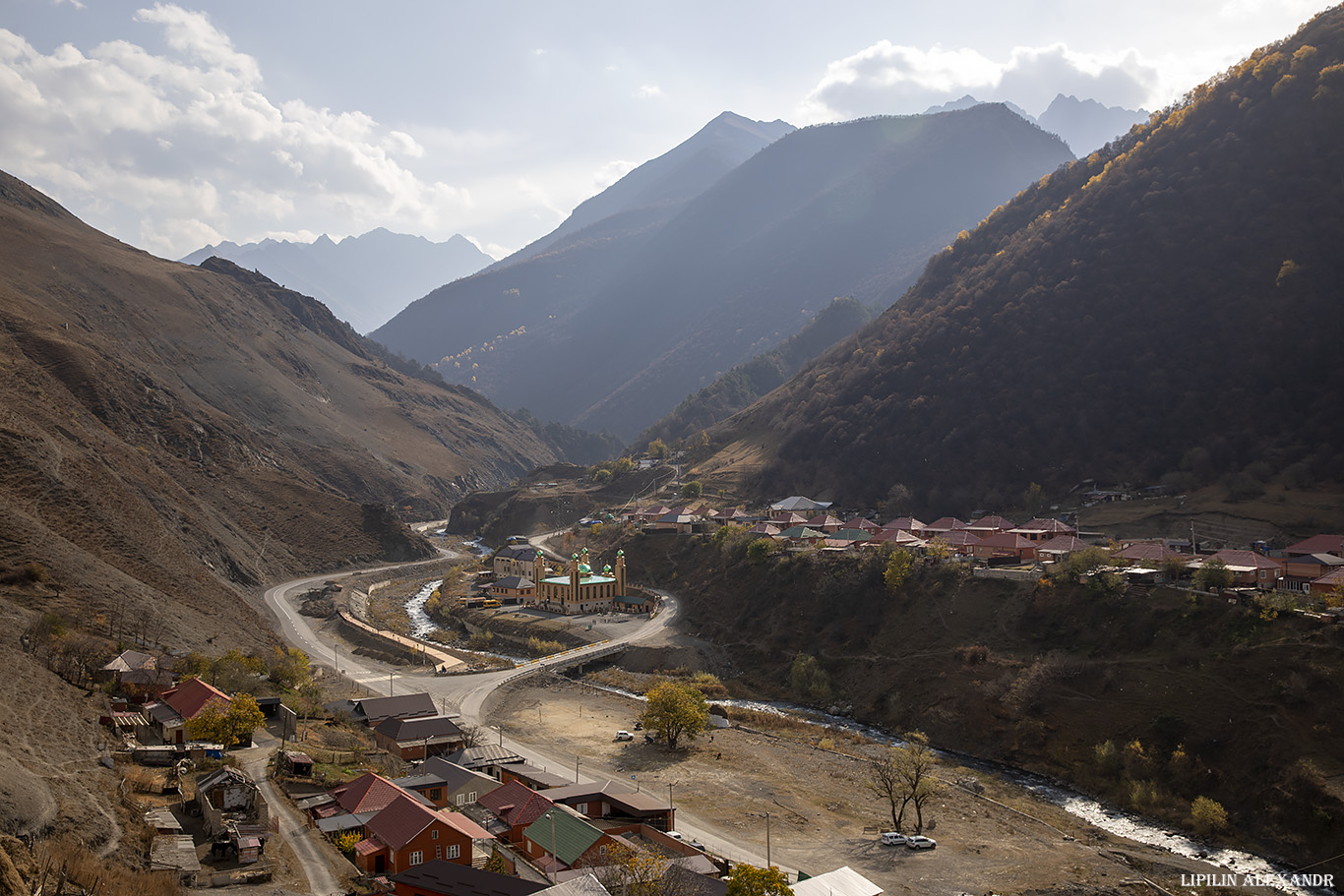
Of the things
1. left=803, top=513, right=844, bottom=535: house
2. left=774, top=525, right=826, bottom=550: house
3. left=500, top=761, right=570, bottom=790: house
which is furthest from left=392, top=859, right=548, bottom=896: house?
left=803, top=513, right=844, bottom=535: house

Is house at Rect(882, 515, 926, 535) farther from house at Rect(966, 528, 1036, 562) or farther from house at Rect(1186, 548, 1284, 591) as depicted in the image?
house at Rect(1186, 548, 1284, 591)

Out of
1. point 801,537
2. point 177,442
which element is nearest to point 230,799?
point 801,537

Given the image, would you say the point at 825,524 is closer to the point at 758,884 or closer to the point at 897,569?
the point at 897,569

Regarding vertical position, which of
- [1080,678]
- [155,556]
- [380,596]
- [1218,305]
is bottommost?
[380,596]

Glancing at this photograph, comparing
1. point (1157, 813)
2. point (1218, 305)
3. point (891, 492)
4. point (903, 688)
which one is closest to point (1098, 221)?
point (1218, 305)

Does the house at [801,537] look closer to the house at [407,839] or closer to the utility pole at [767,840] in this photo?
the utility pole at [767,840]

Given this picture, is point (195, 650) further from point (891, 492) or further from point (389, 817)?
point (891, 492)
